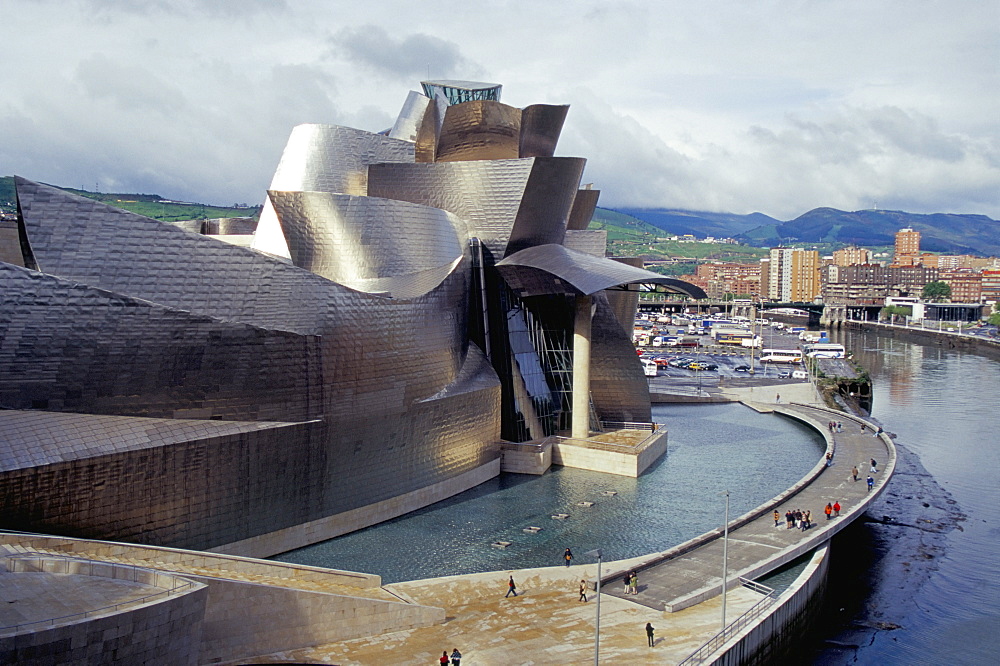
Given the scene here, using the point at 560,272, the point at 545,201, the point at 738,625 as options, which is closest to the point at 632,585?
the point at 738,625

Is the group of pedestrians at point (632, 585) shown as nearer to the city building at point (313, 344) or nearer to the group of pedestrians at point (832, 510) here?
the city building at point (313, 344)

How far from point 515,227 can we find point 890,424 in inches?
1479

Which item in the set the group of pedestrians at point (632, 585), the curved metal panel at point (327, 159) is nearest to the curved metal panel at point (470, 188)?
the curved metal panel at point (327, 159)

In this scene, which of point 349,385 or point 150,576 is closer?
point 150,576

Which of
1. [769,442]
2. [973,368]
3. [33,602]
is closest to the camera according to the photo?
[33,602]

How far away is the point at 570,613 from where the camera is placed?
21109 mm

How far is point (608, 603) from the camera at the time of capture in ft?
70.7

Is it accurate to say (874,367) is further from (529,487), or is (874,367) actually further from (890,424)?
(529,487)

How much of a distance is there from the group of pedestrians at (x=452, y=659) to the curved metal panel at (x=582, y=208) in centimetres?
3451

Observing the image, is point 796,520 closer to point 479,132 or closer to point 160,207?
point 479,132

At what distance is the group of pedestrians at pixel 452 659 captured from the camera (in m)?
17.6

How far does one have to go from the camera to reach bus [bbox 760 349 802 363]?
90875mm

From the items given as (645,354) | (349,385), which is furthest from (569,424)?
(645,354)

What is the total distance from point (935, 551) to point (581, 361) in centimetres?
1657
